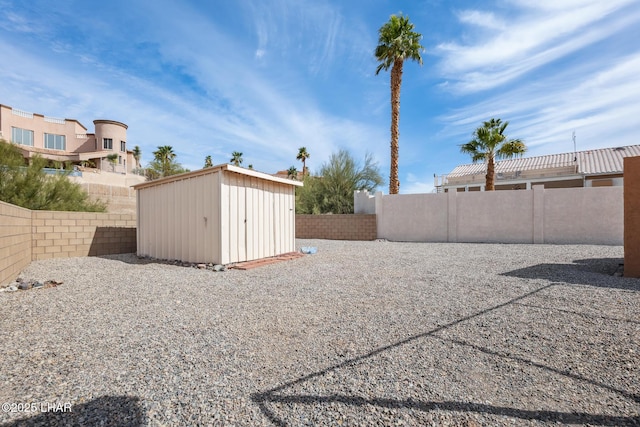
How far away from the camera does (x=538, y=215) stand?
40.7ft

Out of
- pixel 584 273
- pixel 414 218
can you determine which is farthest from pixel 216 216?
pixel 414 218

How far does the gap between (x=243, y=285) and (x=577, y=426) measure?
468 centimetres

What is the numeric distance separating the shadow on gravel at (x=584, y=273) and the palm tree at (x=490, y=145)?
11.5m

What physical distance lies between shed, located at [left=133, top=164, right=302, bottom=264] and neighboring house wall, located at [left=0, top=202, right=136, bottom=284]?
100cm

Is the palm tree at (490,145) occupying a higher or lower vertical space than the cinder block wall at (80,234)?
higher

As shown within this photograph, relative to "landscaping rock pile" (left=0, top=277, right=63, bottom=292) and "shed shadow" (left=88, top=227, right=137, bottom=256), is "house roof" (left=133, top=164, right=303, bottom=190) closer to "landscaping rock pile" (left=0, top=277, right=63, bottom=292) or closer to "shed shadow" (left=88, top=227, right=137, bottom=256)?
"shed shadow" (left=88, top=227, right=137, bottom=256)

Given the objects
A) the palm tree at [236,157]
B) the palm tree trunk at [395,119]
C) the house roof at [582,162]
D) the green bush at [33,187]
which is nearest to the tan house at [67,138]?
the palm tree at [236,157]

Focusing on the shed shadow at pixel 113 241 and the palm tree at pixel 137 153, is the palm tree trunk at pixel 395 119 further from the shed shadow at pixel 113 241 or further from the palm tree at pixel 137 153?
the palm tree at pixel 137 153

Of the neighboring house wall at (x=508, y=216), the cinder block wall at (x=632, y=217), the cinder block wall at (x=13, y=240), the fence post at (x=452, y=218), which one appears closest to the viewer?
the cinder block wall at (x=13, y=240)

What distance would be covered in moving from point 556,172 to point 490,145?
33.0ft

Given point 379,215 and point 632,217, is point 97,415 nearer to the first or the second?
point 632,217

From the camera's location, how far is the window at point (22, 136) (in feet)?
98.0

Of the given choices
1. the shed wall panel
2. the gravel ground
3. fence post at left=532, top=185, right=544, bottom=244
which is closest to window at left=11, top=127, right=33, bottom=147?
the shed wall panel

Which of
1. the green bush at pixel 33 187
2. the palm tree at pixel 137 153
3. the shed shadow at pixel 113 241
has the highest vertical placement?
the palm tree at pixel 137 153
